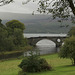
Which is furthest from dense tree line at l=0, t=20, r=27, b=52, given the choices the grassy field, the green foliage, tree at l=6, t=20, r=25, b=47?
the green foliage

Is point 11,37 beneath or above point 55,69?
above

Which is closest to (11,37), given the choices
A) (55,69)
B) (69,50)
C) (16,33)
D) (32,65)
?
(16,33)

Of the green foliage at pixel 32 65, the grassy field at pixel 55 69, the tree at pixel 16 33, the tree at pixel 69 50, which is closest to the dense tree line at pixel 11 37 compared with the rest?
the tree at pixel 16 33

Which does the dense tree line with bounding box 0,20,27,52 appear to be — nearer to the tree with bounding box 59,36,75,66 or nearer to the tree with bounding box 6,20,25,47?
the tree with bounding box 6,20,25,47

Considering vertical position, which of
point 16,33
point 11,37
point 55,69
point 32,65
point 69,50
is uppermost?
point 16,33

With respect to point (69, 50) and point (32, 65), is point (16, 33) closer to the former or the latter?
point (69, 50)

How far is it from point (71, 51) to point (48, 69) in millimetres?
10002

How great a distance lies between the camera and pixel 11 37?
9712 centimetres

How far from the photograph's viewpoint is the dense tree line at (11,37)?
9144 centimetres

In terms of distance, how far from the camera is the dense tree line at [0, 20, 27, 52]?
91438 mm

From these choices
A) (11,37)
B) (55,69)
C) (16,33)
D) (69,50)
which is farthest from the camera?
(16,33)

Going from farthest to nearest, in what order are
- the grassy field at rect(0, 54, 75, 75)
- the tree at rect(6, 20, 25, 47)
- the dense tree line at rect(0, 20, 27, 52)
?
the tree at rect(6, 20, 25, 47) → the dense tree line at rect(0, 20, 27, 52) → the grassy field at rect(0, 54, 75, 75)

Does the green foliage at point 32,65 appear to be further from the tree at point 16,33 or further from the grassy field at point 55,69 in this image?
the tree at point 16,33

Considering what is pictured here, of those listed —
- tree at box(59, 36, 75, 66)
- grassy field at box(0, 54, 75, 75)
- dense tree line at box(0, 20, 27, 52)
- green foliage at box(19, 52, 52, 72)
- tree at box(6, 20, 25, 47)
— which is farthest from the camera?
tree at box(6, 20, 25, 47)
